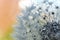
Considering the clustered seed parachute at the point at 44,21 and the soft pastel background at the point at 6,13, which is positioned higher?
the soft pastel background at the point at 6,13

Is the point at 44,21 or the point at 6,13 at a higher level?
the point at 6,13

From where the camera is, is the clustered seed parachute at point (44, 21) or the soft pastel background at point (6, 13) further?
the soft pastel background at point (6, 13)

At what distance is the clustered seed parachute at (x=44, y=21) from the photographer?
684 mm

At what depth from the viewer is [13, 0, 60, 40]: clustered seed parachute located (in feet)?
2.24

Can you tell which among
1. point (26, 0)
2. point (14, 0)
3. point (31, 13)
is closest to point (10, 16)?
point (14, 0)

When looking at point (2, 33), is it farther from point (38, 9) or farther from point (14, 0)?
point (38, 9)

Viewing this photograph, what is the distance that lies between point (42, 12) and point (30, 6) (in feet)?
0.22

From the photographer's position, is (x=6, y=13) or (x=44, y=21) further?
(x=6, y=13)

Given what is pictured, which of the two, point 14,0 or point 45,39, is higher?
point 14,0

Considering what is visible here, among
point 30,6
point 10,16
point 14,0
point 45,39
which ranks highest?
point 14,0

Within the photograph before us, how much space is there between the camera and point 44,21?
68 centimetres

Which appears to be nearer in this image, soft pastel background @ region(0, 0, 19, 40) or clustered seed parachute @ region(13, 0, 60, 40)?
clustered seed parachute @ region(13, 0, 60, 40)

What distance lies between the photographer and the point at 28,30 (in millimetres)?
704

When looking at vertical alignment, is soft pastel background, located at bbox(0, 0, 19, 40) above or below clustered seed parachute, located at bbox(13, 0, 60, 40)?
above
